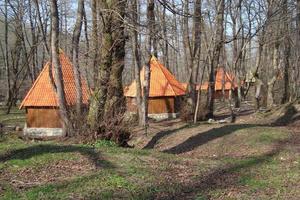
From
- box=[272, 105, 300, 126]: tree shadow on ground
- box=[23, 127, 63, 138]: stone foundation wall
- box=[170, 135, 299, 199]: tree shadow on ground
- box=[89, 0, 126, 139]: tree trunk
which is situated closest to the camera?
box=[170, 135, 299, 199]: tree shadow on ground

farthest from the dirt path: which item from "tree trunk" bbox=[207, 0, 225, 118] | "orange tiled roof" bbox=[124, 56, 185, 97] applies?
"orange tiled roof" bbox=[124, 56, 185, 97]

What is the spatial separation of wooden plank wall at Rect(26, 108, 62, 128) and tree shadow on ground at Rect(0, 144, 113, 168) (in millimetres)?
19303

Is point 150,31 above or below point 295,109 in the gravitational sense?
above

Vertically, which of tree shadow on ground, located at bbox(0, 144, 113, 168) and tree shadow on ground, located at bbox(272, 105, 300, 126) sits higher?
tree shadow on ground, located at bbox(0, 144, 113, 168)

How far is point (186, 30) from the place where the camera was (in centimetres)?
2608

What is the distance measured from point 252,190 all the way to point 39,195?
120 inches

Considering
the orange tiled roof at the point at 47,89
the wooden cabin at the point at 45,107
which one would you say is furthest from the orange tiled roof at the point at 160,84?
the wooden cabin at the point at 45,107

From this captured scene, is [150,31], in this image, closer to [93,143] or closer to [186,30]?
[93,143]

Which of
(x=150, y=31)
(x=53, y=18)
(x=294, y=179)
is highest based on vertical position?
(x=53, y=18)

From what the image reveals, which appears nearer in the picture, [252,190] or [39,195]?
[39,195]

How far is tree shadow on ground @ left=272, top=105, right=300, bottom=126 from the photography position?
799 inches

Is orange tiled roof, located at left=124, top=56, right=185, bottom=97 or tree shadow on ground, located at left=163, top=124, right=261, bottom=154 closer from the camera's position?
tree shadow on ground, located at left=163, top=124, right=261, bottom=154

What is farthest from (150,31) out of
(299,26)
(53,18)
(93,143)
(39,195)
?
(299,26)

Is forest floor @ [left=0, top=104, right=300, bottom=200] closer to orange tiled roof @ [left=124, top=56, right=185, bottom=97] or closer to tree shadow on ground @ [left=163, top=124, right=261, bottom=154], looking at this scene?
tree shadow on ground @ [left=163, top=124, right=261, bottom=154]
